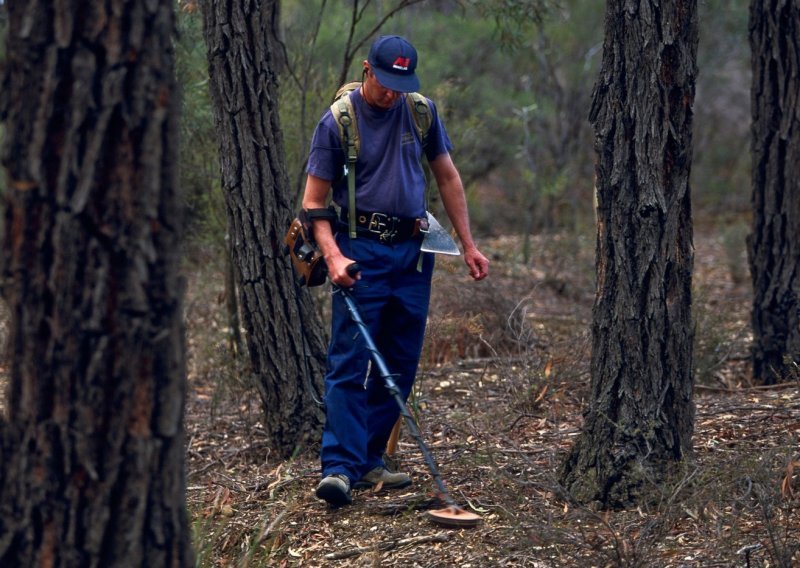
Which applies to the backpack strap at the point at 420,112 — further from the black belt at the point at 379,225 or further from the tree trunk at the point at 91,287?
the tree trunk at the point at 91,287

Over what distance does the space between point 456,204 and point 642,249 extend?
3.61ft

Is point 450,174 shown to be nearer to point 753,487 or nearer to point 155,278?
point 753,487

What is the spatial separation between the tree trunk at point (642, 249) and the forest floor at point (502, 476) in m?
0.20

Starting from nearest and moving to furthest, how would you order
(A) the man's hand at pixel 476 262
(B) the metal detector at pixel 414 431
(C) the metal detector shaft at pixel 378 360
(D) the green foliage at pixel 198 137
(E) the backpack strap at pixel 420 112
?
(B) the metal detector at pixel 414 431 → (C) the metal detector shaft at pixel 378 360 → (E) the backpack strap at pixel 420 112 → (A) the man's hand at pixel 476 262 → (D) the green foliage at pixel 198 137

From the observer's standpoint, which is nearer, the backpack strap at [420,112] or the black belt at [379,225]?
the black belt at [379,225]

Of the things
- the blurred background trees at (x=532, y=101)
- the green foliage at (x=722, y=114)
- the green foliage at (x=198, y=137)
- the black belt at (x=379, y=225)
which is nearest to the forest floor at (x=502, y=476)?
the black belt at (x=379, y=225)

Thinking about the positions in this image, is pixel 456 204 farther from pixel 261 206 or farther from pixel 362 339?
pixel 261 206

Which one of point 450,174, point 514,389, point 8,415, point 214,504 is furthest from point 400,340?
point 8,415

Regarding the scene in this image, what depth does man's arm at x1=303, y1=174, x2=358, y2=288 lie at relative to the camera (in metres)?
4.62

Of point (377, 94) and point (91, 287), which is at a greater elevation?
point (377, 94)

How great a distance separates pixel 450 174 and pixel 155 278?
2521 millimetres

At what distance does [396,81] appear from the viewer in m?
4.63

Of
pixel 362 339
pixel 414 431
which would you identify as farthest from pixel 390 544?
pixel 362 339

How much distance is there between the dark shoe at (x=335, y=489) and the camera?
475 cm
